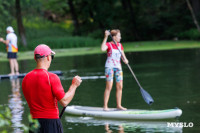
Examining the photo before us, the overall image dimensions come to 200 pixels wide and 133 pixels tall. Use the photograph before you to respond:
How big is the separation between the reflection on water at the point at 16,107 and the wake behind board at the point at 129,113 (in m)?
1.09

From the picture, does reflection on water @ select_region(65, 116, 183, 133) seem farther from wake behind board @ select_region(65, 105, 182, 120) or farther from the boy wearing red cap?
the boy wearing red cap

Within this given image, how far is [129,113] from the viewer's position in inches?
336

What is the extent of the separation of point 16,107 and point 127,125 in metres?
3.23

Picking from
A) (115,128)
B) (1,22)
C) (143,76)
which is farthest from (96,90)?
(1,22)

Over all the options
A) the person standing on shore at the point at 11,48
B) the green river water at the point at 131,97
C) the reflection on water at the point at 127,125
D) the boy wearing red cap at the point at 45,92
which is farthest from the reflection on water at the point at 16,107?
the boy wearing red cap at the point at 45,92

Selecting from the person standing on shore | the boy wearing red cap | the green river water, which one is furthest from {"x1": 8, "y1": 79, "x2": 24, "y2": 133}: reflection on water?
the boy wearing red cap

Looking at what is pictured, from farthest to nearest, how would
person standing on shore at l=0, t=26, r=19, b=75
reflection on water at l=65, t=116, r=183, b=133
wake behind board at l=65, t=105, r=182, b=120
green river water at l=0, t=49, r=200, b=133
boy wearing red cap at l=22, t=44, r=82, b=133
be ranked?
person standing on shore at l=0, t=26, r=19, b=75
wake behind board at l=65, t=105, r=182, b=120
green river water at l=0, t=49, r=200, b=133
reflection on water at l=65, t=116, r=183, b=133
boy wearing red cap at l=22, t=44, r=82, b=133

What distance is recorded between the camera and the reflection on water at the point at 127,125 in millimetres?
7686

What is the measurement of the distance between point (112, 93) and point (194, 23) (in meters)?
31.4

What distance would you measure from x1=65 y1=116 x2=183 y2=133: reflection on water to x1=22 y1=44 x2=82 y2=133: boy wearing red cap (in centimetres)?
302

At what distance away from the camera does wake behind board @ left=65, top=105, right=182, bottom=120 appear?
26.8 feet

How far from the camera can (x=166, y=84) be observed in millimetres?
13133

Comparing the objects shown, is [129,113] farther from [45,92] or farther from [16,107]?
[45,92]

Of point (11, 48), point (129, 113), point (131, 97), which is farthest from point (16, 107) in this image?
point (11, 48)
